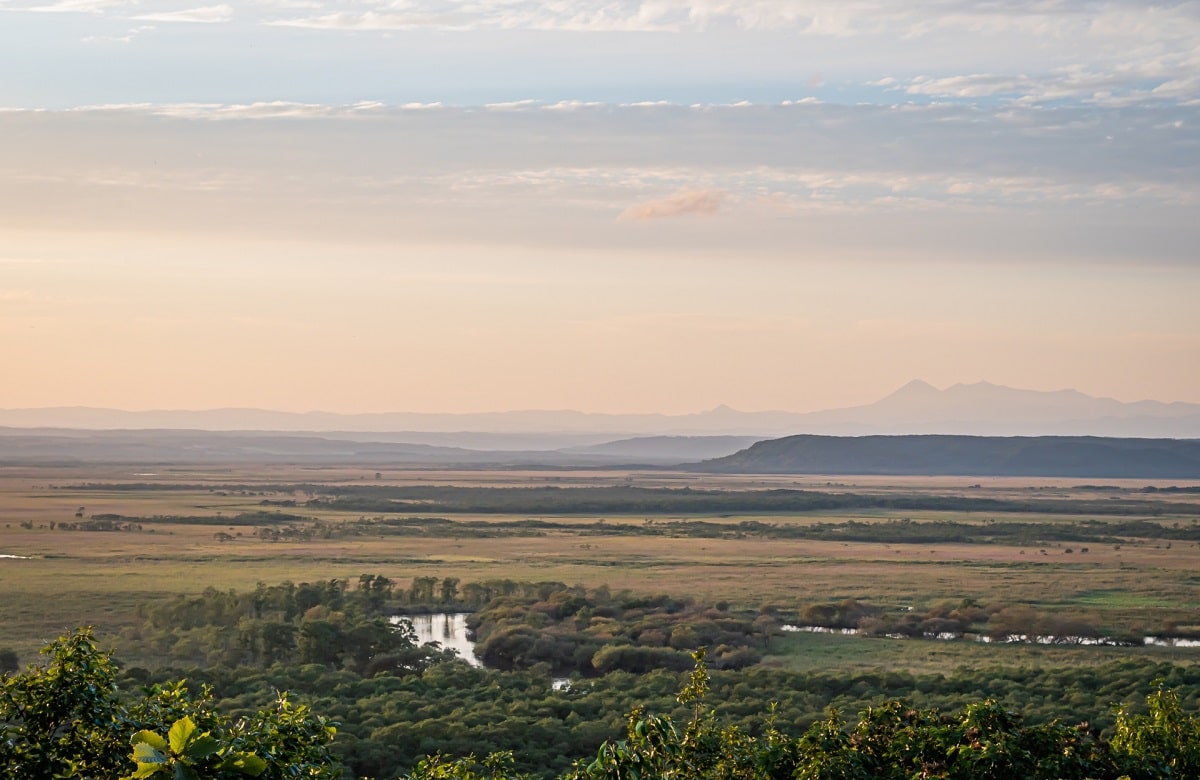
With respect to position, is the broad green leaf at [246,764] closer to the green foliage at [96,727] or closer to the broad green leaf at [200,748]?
the broad green leaf at [200,748]

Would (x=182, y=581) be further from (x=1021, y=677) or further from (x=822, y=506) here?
(x=822, y=506)

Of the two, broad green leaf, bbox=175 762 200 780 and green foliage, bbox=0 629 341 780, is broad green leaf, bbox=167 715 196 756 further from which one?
green foliage, bbox=0 629 341 780

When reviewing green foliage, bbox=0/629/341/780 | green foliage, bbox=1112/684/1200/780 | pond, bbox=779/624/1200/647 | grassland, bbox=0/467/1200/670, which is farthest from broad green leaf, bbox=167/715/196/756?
pond, bbox=779/624/1200/647

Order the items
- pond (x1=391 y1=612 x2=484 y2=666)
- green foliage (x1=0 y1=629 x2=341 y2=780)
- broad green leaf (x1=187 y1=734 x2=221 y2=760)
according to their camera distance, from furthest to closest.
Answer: pond (x1=391 y1=612 x2=484 y2=666), green foliage (x1=0 y1=629 x2=341 y2=780), broad green leaf (x1=187 y1=734 x2=221 y2=760)

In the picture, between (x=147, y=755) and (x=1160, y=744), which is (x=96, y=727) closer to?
(x=147, y=755)

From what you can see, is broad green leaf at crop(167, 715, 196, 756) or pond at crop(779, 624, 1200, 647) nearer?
broad green leaf at crop(167, 715, 196, 756)

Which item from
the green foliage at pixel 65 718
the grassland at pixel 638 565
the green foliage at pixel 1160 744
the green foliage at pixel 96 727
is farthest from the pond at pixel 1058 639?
the green foliage at pixel 65 718

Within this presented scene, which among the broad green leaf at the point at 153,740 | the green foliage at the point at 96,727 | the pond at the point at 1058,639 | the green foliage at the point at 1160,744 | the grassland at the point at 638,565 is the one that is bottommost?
the pond at the point at 1058,639

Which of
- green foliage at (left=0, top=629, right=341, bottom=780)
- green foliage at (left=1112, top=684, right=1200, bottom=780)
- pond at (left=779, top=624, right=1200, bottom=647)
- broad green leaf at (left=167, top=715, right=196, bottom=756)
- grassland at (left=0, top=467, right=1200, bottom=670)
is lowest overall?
pond at (left=779, top=624, right=1200, bottom=647)
